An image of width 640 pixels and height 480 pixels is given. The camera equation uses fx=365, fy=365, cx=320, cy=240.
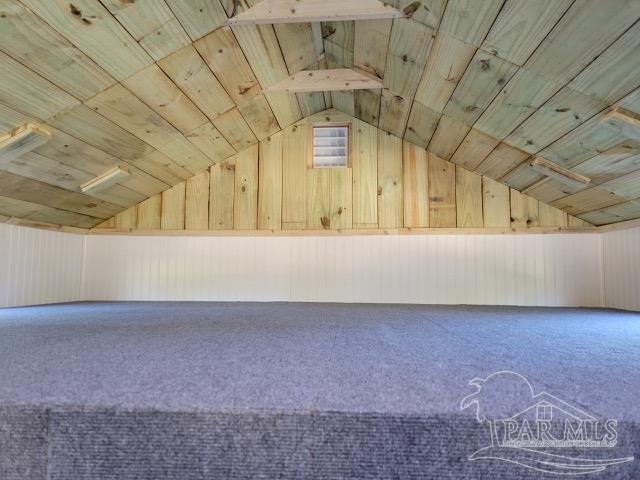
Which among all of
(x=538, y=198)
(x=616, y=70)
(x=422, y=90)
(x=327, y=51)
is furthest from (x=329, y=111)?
(x=616, y=70)

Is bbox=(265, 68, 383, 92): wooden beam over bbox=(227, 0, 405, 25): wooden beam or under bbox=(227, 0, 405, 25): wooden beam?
over

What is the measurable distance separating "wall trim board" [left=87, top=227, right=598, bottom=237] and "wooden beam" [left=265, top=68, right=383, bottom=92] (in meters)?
1.38

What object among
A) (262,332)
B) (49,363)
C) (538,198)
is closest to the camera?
(49,363)

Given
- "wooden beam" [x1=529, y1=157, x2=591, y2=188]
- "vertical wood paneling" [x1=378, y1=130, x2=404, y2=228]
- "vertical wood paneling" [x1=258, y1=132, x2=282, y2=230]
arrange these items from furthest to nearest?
"vertical wood paneling" [x1=258, y1=132, x2=282, y2=230] < "vertical wood paneling" [x1=378, y1=130, x2=404, y2=228] < "wooden beam" [x1=529, y1=157, x2=591, y2=188]

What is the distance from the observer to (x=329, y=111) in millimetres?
3852

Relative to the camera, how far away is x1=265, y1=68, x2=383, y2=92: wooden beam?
9.64 feet

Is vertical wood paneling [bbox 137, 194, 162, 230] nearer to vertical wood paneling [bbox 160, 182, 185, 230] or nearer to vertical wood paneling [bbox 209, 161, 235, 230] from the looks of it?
vertical wood paneling [bbox 160, 182, 185, 230]

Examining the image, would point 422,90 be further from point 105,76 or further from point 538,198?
point 105,76

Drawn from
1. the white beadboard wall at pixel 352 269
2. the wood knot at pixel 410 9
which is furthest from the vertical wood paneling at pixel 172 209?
the wood knot at pixel 410 9

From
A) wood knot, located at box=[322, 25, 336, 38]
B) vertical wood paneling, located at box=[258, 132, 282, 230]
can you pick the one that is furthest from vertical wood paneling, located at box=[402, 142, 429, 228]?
wood knot, located at box=[322, 25, 336, 38]

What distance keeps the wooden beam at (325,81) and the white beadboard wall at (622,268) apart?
2.50 meters

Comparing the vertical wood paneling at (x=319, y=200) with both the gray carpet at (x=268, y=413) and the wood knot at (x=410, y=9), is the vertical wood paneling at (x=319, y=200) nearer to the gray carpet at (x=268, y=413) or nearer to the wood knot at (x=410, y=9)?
the wood knot at (x=410, y=9)

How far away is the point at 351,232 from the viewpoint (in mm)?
3721

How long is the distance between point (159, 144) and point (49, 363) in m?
2.34
